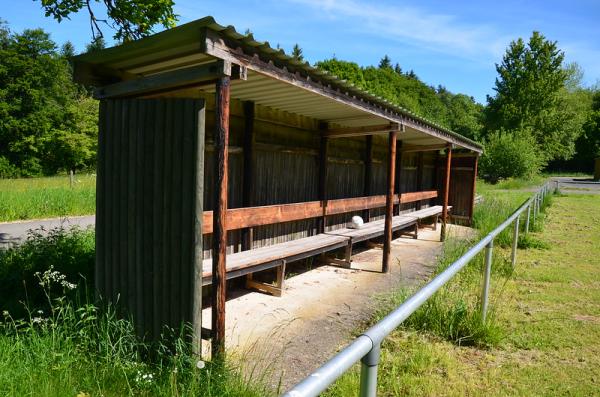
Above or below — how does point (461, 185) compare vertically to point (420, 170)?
below

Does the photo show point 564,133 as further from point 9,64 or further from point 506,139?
point 9,64

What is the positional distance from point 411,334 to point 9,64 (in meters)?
47.4

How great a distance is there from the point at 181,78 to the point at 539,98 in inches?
2095

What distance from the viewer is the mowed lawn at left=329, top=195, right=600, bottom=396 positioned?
11.1 ft

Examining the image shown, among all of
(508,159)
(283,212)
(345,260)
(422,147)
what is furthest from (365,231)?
(508,159)

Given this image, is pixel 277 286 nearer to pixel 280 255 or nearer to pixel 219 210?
pixel 280 255

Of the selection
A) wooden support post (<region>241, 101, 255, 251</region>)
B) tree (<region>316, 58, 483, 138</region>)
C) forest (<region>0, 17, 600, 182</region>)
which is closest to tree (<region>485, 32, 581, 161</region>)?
forest (<region>0, 17, 600, 182</region>)

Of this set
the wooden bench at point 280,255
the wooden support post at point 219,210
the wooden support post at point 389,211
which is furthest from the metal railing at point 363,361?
the wooden support post at point 389,211

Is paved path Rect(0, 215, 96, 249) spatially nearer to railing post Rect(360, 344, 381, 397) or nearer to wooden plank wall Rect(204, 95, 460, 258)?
wooden plank wall Rect(204, 95, 460, 258)

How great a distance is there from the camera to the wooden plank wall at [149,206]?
11.1 ft

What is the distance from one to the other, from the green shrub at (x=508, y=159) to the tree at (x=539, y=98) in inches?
547

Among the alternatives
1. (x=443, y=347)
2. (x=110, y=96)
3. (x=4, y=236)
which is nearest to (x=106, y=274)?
(x=110, y=96)

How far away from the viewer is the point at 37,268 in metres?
5.26

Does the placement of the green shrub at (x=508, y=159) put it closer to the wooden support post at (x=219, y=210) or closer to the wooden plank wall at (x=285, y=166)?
the wooden plank wall at (x=285, y=166)
